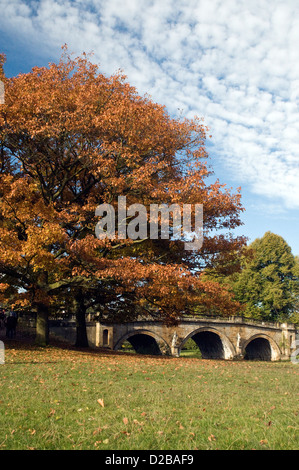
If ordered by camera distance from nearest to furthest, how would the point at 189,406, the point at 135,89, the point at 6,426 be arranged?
1. the point at 6,426
2. the point at 189,406
3. the point at 135,89

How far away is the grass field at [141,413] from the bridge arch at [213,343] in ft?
108

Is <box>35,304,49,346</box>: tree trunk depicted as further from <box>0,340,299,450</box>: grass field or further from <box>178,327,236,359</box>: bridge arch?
<box>178,327,236,359</box>: bridge arch

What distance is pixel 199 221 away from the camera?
1583cm

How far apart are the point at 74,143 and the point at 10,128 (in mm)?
2409

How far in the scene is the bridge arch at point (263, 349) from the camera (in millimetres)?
46816

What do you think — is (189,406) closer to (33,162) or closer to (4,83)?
(33,162)

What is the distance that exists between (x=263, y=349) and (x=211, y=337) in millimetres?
8379

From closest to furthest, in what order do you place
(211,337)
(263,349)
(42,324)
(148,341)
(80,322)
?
(42,324) < (80,322) < (148,341) < (211,337) < (263,349)

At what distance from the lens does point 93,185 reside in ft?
59.1

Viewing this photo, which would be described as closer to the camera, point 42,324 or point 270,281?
point 42,324

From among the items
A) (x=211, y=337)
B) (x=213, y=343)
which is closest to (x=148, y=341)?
(x=211, y=337)

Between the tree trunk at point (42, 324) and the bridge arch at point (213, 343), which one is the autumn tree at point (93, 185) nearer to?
the tree trunk at point (42, 324)

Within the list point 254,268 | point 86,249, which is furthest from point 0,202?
point 254,268

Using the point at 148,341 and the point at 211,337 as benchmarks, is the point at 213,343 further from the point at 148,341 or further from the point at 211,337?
the point at 148,341
